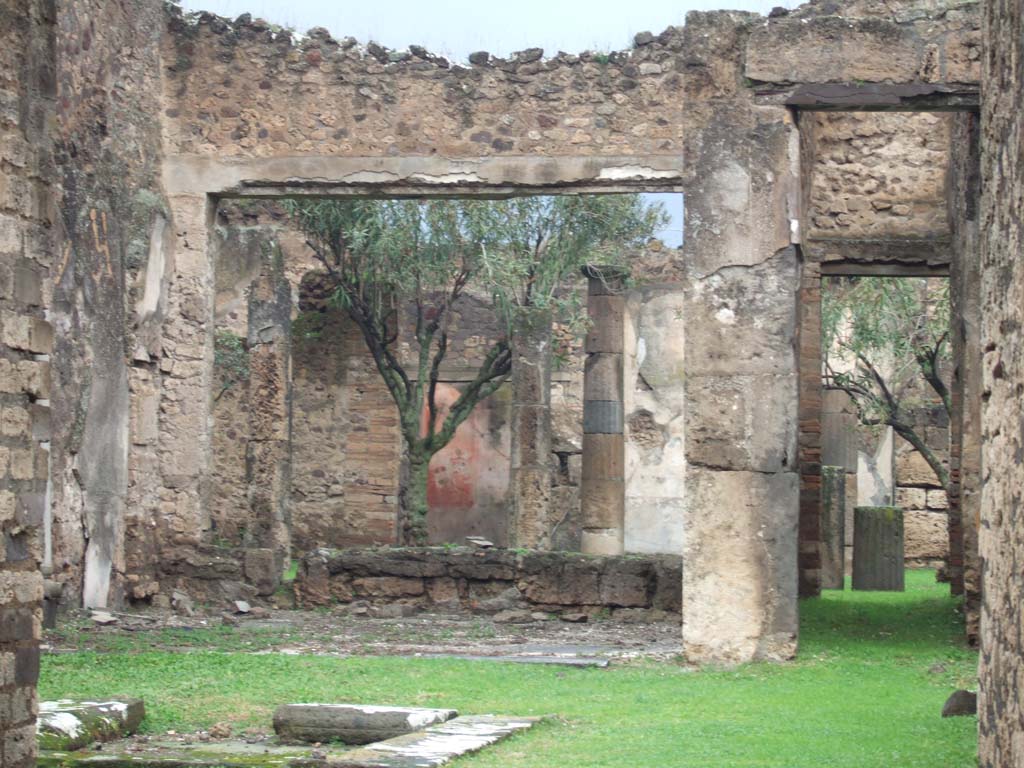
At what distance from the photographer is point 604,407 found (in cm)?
2166

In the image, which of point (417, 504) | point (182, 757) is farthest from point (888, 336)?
point (182, 757)

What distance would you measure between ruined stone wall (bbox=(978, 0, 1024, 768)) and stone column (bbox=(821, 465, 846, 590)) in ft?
40.7

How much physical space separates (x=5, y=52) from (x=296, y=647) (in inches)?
242

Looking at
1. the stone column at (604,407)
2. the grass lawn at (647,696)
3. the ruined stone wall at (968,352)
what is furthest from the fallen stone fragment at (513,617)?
the stone column at (604,407)

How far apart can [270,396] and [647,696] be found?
11395mm

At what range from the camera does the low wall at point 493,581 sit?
1459cm

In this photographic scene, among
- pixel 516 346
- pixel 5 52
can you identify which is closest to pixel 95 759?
pixel 5 52

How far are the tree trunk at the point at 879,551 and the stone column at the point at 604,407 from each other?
3658 millimetres

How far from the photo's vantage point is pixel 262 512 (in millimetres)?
19719

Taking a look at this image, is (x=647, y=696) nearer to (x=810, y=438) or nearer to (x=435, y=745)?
(x=435, y=745)

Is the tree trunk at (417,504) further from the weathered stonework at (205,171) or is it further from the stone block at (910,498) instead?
the stone block at (910,498)

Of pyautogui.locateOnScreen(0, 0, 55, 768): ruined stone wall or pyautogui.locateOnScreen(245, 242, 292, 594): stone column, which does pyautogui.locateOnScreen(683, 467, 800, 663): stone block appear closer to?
pyautogui.locateOnScreen(0, 0, 55, 768): ruined stone wall

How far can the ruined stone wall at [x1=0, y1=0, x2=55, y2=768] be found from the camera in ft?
20.6

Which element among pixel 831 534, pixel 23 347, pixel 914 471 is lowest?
pixel 831 534
